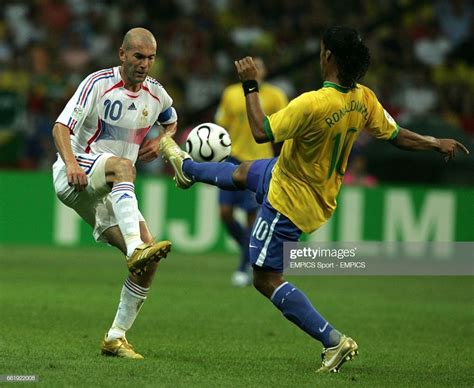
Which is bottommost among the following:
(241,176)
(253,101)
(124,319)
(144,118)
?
(124,319)

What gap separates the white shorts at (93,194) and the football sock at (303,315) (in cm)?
116

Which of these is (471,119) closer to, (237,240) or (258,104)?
(237,240)

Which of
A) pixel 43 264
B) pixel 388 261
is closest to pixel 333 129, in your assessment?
pixel 43 264

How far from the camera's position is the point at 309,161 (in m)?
7.09

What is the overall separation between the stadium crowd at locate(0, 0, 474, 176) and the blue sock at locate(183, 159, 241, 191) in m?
9.79

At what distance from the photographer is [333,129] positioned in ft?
22.9

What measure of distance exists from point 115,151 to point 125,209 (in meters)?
0.73

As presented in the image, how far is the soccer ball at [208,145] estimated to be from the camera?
7.88 m


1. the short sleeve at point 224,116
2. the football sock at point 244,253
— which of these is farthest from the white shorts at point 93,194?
the short sleeve at point 224,116

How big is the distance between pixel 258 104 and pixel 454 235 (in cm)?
1007

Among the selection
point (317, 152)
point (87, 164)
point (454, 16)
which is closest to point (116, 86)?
point (87, 164)

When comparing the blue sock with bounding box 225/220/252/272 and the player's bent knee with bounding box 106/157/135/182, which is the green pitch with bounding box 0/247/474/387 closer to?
the blue sock with bounding box 225/220/252/272

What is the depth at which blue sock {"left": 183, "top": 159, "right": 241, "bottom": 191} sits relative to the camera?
7492 mm

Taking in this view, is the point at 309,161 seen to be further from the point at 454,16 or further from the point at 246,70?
the point at 454,16
